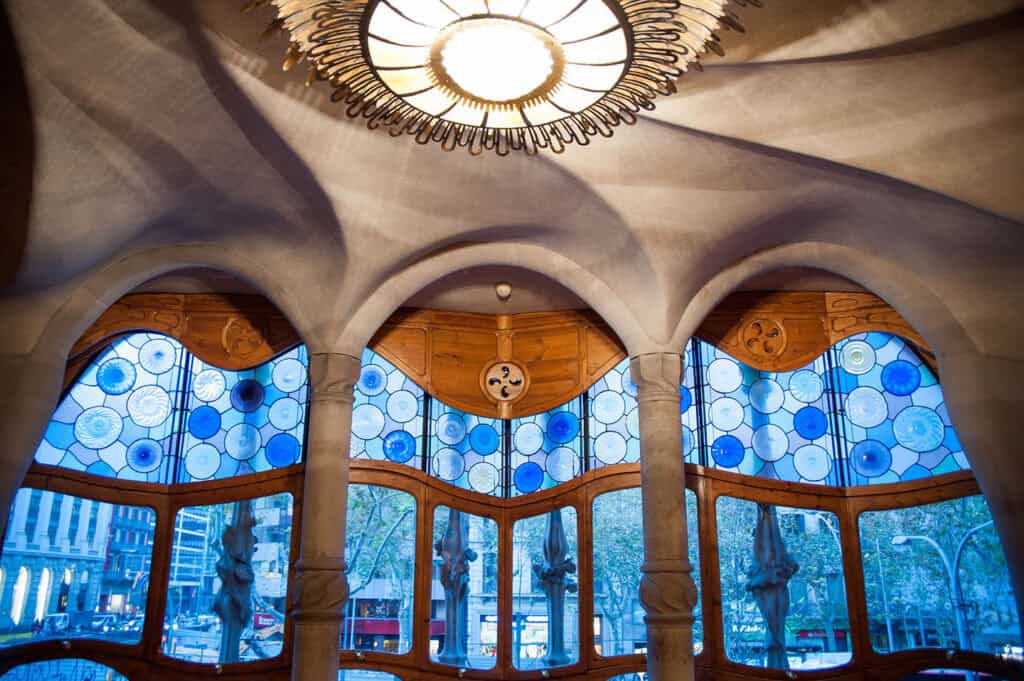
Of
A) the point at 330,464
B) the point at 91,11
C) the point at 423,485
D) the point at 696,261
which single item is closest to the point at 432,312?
the point at 423,485

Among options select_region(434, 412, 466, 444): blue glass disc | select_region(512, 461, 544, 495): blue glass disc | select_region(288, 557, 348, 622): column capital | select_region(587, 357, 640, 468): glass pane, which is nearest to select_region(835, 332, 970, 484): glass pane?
select_region(587, 357, 640, 468): glass pane

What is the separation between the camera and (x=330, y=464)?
24.2 feet

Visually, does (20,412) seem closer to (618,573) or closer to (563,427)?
(563,427)

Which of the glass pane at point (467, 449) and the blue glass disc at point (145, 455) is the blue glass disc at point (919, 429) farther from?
the blue glass disc at point (145, 455)

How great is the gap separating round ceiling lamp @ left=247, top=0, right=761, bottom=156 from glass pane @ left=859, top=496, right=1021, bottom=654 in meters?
5.64

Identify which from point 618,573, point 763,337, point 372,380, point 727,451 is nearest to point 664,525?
point 618,573

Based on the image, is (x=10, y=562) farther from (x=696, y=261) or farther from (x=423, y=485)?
(x=696, y=261)

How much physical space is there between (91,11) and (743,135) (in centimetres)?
423

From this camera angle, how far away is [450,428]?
912 centimetres

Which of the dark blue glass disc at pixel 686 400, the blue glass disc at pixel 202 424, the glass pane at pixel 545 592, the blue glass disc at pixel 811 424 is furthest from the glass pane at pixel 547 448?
the blue glass disc at pixel 202 424

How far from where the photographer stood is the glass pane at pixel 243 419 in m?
8.73

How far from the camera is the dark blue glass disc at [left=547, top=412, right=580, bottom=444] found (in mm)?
9062

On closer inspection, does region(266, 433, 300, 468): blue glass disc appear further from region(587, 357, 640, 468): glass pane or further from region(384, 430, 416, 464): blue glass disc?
region(587, 357, 640, 468): glass pane

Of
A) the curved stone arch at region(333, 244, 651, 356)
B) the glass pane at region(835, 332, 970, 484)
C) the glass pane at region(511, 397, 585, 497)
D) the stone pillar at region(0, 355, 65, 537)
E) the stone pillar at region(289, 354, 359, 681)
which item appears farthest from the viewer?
the glass pane at region(511, 397, 585, 497)
